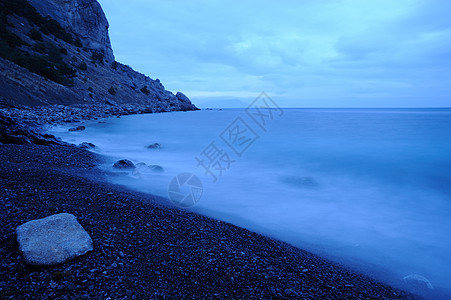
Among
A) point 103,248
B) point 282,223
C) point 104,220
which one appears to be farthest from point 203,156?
point 103,248

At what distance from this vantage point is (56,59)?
32094 millimetres

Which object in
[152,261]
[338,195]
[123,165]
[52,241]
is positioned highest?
[338,195]

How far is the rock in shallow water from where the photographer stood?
8.71 feet

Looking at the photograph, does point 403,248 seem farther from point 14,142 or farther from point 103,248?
point 14,142

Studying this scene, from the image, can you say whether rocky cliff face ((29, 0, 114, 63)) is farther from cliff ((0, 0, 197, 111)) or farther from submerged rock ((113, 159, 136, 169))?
submerged rock ((113, 159, 136, 169))

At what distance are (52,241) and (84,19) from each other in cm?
6632

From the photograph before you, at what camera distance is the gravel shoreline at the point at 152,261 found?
101 inches

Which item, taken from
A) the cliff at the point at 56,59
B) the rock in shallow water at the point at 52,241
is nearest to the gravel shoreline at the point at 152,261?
the rock in shallow water at the point at 52,241

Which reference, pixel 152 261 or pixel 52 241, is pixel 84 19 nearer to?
pixel 52 241

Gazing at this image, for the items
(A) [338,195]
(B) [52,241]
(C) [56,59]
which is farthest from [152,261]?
(C) [56,59]

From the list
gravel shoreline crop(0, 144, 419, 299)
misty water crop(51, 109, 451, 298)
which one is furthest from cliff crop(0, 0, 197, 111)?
gravel shoreline crop(0, 144, 419, 299)

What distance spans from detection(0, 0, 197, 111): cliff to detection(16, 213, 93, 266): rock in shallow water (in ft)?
61.8

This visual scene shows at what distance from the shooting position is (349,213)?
646 cm

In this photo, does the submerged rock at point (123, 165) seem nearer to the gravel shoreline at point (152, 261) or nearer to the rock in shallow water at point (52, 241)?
the gravel shoreline at point (152, 261)
